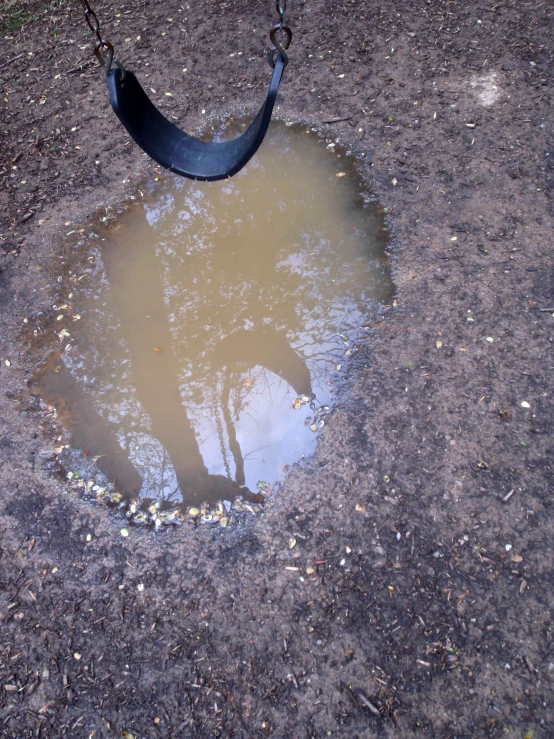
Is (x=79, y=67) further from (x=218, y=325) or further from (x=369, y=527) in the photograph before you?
(x=369, y=527)

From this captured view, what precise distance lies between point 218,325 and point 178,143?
1.12 metres

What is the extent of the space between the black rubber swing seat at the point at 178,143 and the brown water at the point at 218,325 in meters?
0.92

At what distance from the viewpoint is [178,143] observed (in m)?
2.92

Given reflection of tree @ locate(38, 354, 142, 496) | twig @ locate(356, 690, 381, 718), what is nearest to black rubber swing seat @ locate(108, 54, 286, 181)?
reflection of tree @ locate(38, 354, 142, 496)

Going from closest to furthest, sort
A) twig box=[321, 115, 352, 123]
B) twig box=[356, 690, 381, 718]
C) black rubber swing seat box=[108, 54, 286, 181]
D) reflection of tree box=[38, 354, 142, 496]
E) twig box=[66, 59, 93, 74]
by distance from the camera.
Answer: twig box=[356, 690, 381, 718] → black rubber swing seat box=[108, 54, 286, 181] → reflection of tree box=[38, 354, 142, 496] → twig box=[321, 115, 352, 123] → twig box=[66, 59, 93, 74]

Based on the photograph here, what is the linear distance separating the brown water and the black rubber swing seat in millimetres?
923

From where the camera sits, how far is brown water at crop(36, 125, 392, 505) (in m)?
2.95

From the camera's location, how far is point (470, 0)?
5238 millimetres

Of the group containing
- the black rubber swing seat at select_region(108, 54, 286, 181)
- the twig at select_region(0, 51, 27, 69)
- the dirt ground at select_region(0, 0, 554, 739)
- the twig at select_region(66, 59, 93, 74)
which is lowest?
the dirt ground at select_region(0, 0, 554, 739)

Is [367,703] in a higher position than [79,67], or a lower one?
lower

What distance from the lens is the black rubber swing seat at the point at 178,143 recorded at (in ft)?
8.36

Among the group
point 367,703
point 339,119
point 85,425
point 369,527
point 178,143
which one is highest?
point 178,143

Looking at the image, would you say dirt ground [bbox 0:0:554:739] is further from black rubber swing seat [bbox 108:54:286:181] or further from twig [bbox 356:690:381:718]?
black rubber swing seat [bbox 108:54:286:181]

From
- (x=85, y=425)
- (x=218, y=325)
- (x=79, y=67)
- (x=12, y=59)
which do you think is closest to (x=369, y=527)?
(x=218, y=325)
